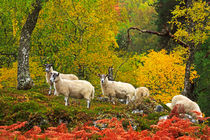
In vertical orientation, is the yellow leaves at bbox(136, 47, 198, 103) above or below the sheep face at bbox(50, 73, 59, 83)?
below

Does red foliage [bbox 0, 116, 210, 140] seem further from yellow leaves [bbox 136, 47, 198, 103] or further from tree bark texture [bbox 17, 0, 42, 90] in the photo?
yellow leaves [bbox 136, 47, 198, 103]

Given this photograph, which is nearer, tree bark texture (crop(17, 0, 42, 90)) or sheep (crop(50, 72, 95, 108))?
sheep (crop(50, 72, 95, 108))

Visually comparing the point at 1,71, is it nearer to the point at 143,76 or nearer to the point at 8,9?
the point at 8,9

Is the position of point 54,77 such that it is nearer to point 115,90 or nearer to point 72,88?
point 72,88

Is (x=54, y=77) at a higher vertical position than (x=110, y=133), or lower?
higher

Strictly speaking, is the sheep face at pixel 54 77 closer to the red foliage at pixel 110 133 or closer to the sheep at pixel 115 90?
the sheep at pixel 115 90

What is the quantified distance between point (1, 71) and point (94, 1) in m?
11.0

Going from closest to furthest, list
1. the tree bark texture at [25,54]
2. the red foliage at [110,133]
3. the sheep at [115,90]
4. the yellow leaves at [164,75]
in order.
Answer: the red foliage at [110,133] < the tree bark texture at [25,54] < the sheep at [115,90] < the yellow leaves at [164,75]

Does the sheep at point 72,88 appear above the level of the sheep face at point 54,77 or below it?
below

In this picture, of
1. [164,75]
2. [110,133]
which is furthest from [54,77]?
[164,75]

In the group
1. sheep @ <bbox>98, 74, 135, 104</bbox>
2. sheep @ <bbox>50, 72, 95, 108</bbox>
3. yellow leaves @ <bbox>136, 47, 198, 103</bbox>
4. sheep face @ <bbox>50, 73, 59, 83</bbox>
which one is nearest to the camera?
sheep face @ <bbox>50, 73, 59, 83</bbox>

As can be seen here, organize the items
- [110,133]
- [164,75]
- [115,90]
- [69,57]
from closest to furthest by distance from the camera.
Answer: [110,133] → [115,90] → [69,57] → [164,75]

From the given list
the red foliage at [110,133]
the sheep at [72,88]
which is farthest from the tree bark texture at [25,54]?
the red foliage at [110,133]

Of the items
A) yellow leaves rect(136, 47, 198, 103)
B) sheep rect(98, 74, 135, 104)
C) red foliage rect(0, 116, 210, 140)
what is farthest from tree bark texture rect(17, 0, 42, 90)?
yellow leaves rect(136, 47, 198, 103)
